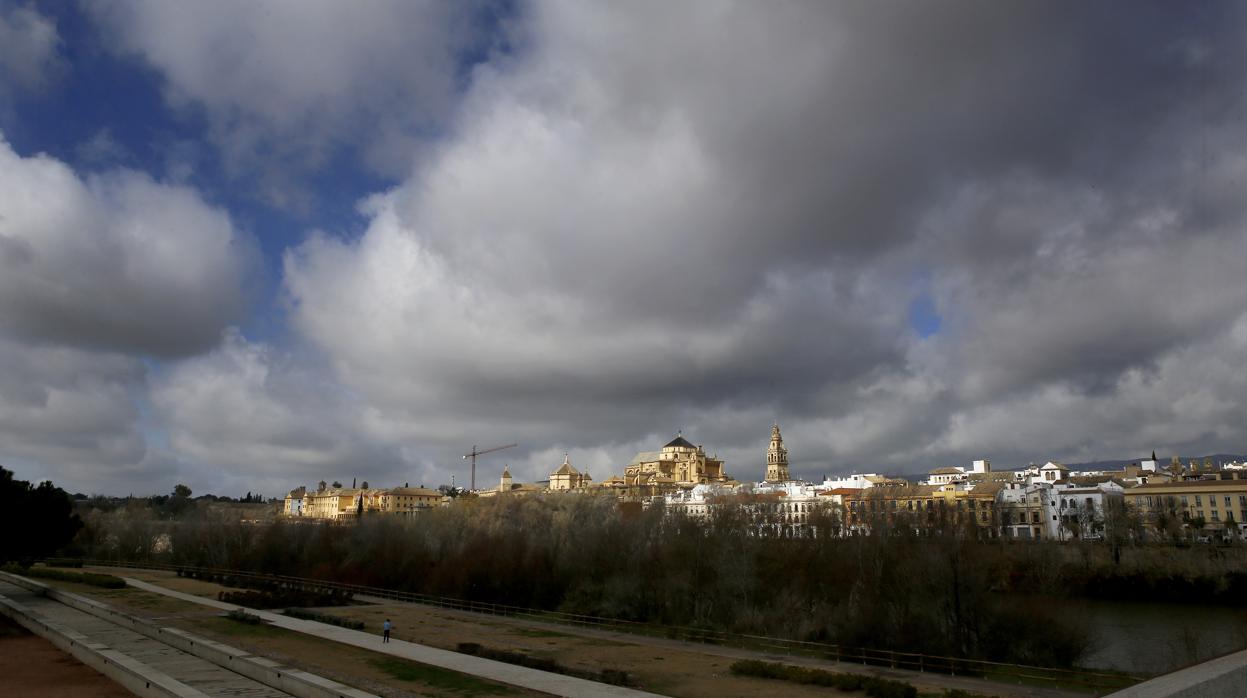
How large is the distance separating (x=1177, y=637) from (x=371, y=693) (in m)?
36.9

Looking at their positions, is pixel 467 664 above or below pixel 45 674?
below

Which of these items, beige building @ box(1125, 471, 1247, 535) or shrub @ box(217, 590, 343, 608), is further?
beige building @ box(1125, 471, 1247, 535)

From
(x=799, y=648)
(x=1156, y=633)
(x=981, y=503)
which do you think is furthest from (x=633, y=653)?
(x=981, y=503)

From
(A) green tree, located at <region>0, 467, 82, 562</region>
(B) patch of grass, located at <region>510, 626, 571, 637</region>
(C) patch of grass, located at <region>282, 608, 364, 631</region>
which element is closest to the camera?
(C) patch of grass, located at <region>282, 608, 364, 631</region>

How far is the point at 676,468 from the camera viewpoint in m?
162

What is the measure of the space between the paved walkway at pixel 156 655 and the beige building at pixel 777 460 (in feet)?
404

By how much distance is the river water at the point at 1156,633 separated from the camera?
108 feet

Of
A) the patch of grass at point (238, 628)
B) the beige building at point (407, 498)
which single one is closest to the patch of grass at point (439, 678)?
the patch of grass at point (238, 628)

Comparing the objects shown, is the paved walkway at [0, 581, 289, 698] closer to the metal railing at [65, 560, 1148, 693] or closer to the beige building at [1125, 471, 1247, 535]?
the metal railing at [65, 560, 1148, 693]

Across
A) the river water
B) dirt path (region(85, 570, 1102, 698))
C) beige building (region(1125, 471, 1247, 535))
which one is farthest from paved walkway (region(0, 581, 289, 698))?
beige building (region(1125, 471, 1247, 535))

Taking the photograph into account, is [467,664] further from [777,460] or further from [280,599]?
[777,460]

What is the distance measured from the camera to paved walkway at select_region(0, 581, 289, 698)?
837 inches

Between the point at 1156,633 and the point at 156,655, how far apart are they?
145 ft

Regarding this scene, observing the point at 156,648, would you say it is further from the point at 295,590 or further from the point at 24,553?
the point at 295,590
